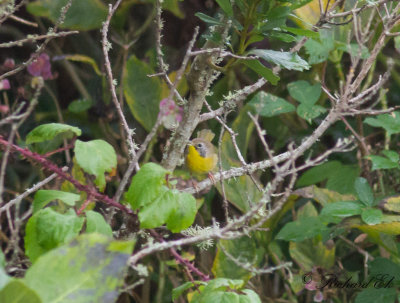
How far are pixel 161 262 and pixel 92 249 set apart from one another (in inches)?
45.9

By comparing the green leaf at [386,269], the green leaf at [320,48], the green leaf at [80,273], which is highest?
the green leaf at [80,273]

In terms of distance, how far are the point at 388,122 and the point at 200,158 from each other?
496 millimetres

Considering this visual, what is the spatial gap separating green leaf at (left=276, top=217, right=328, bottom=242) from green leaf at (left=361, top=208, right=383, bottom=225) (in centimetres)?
16

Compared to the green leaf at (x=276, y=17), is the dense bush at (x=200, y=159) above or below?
below

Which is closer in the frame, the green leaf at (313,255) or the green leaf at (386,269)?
the green leaf at (386,269)

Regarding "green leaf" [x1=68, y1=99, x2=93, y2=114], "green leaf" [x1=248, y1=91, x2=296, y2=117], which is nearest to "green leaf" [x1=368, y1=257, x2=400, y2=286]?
"green leaf" [x1=248, y1=91, x2=296, y2=117]

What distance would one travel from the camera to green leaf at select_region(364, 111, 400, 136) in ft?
4.89

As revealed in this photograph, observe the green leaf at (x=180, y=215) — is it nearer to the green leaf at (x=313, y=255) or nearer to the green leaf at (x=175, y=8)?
the green leaf at (x=313, y=255)

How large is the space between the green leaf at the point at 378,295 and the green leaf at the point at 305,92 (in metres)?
0.51

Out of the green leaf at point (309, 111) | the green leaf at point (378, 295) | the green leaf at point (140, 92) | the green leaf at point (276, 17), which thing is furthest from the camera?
the green leaf at point (140, 92)

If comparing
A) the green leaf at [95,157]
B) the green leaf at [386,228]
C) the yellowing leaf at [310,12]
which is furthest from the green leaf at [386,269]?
the green leaf at [95,157]

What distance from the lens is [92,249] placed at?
1.95 feet

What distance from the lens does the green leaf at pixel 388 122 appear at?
1.49 meters

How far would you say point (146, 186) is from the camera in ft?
2.65
